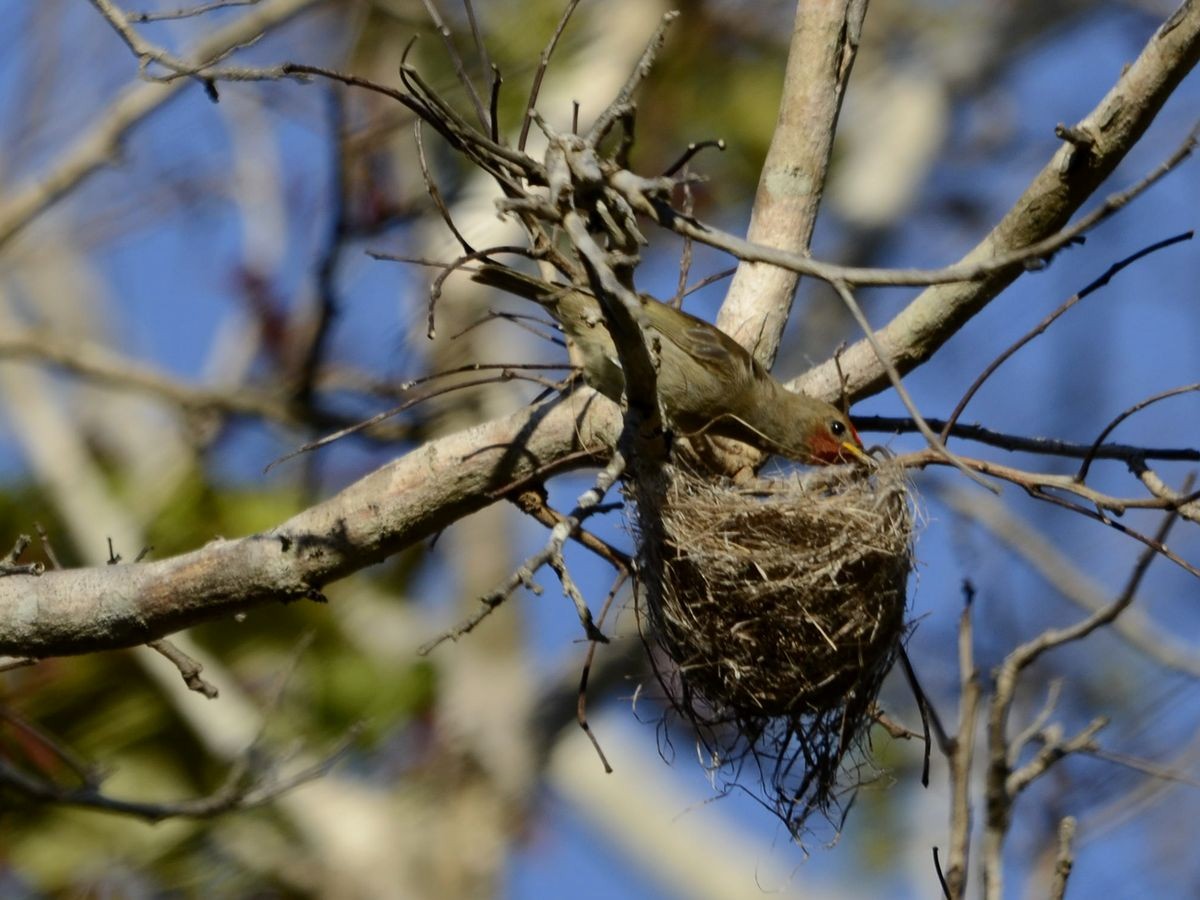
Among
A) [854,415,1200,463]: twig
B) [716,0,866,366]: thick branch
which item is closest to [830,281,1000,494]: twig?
[854,415,1200,463]: twig

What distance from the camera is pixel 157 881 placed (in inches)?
235

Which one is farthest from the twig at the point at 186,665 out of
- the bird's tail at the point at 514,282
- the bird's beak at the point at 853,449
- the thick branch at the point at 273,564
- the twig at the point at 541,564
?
the bird's beak at the point at 853,449

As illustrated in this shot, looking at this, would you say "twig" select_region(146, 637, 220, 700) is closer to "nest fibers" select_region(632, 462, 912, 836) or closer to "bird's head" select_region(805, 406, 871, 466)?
"nest fibers" select_region(632, 462, 912, 836)

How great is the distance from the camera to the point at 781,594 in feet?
11.1

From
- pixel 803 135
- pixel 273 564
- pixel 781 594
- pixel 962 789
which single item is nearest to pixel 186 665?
pixel 273 564

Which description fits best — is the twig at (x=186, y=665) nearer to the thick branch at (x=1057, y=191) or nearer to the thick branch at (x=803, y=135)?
the thick branch at (x=803, y=135)

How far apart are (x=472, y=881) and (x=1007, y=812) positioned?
6593 mm

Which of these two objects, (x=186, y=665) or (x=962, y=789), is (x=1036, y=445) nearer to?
(x=962, y=789)

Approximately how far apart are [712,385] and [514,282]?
Answer: 680 millimetres

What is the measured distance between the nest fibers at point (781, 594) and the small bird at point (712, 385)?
37 cm

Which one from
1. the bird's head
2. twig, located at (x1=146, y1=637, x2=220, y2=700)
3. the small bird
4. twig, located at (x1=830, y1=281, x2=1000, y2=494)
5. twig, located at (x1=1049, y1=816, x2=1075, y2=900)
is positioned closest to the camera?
twig, located at (x1=830, y1=281, x2=1000, y2=494)

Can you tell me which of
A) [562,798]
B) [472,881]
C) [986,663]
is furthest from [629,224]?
[562,798]

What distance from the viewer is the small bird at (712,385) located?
374cm

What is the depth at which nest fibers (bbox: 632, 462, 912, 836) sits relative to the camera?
3.37m
